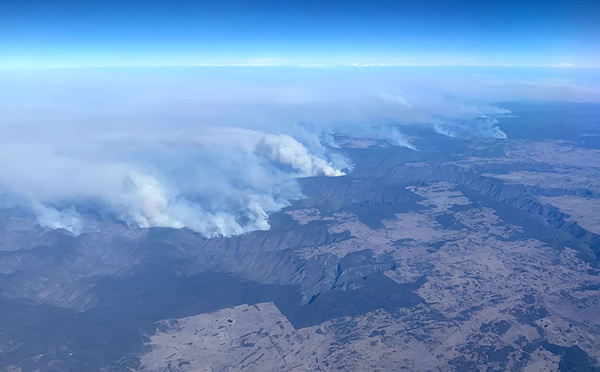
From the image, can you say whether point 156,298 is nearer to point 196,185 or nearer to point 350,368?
point 350,368

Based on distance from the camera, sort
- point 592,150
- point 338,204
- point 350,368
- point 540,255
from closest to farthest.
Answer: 1. point 350,368
2. point 540,255
3. point 338,204
4. point 592,150

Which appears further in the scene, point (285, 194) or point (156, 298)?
point (285, 194)

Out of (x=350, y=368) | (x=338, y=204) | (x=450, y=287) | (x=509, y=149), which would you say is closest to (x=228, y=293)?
(x=350, y=368)

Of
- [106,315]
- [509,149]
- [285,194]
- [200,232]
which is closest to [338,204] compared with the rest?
[285,194]

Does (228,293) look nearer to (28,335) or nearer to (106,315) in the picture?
(106,315)

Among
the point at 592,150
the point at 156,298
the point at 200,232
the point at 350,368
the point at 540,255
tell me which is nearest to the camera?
the point at 350,368

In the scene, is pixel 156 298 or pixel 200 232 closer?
pixel 156 298
